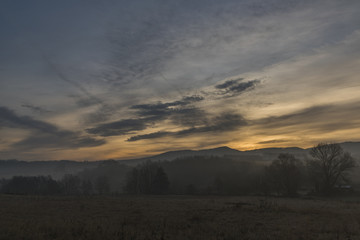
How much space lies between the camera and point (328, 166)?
6038cm

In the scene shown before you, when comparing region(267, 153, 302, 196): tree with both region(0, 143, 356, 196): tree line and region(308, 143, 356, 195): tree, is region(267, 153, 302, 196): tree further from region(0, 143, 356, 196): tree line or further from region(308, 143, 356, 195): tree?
region(308, 143, 356, 195): tree

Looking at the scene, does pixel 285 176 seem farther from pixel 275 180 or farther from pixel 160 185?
pixel 160 185

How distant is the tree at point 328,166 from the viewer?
5850cm

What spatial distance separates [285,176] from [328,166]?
11.4 meters

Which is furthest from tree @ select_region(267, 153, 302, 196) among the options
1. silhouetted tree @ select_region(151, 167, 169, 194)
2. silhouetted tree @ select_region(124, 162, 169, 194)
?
silhouetted tree @ select_region(124, 162, 169, 194)

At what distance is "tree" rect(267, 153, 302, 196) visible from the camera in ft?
197

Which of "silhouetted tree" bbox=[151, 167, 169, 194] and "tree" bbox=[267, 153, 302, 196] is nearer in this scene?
"tree" bbox=[267, 153, 302, 196]

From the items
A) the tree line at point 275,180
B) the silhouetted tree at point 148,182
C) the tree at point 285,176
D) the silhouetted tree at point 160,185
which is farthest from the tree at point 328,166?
the silhouetted tree at point 148,182

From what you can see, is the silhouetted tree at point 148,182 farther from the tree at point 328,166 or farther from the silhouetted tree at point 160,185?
the tree at point 328,166

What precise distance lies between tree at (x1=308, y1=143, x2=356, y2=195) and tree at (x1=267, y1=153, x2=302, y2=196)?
16.4 ft

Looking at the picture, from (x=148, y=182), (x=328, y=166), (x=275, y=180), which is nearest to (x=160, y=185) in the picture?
(x=148, y=182)

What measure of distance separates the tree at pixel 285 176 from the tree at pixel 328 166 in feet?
16.4

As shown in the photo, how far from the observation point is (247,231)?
14820mm

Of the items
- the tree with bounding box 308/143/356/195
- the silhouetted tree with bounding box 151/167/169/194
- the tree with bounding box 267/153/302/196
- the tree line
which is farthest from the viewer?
the silhouetted tree with bounding box 151/167/169/194
